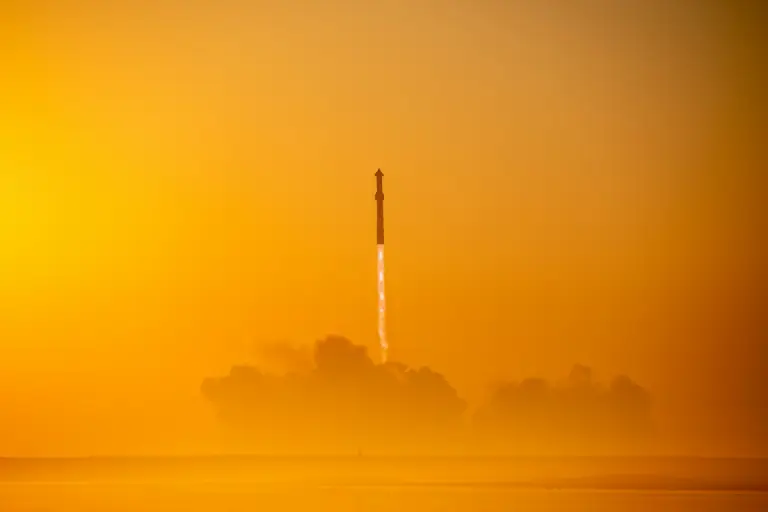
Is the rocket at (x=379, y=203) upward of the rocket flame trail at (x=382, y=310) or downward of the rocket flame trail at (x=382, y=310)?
upward

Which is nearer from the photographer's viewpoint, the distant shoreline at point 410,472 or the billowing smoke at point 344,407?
the distant shoreline at point 410,472

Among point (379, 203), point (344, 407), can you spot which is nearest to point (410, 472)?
point (344, 407)

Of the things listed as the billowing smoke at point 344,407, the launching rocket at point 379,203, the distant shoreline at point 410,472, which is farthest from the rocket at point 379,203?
the distant shoreline at point 410,472

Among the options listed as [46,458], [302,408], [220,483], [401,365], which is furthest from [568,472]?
[46,458]

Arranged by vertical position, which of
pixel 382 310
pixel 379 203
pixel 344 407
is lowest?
pixel 344 407

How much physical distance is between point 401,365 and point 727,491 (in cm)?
201

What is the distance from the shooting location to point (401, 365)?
4707mm

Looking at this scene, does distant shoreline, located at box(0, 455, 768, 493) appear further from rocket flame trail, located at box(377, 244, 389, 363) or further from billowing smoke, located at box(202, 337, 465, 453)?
rocket flame trail, located at box(377, 244, 389, 363)

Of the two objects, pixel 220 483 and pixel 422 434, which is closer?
pixel 220 483

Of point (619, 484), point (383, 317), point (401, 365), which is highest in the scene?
point (383, 317)

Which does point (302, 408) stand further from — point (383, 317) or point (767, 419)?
point (767, 419)

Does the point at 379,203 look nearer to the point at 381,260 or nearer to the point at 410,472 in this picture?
the point at 381,260

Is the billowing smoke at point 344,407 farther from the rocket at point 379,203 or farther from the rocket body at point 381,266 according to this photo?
the rocket at point 379,203

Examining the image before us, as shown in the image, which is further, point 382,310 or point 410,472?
point 382,310
